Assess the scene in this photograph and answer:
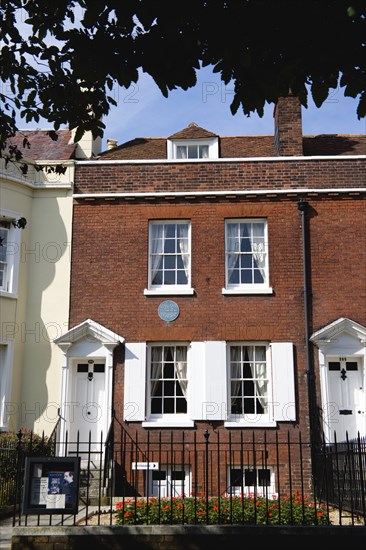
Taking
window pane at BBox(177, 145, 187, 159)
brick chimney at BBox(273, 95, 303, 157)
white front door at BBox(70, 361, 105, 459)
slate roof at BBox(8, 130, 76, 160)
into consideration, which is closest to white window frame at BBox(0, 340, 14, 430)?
white front door at BBox(70, 361, 105, 459)

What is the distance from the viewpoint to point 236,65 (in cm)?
679

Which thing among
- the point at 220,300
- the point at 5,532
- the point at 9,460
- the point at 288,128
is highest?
the point at 288,128

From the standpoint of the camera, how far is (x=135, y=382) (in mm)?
16562

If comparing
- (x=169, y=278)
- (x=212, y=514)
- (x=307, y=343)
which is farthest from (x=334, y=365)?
(x=212, y=514)

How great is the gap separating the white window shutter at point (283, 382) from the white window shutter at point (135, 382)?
3.17 m

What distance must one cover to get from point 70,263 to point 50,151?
14.6 ft

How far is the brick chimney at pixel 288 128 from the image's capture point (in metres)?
18.5

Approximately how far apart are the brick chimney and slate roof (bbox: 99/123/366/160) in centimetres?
110

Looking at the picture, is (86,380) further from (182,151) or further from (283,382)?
(182,151)

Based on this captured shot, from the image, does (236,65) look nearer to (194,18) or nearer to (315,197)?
(194,18)

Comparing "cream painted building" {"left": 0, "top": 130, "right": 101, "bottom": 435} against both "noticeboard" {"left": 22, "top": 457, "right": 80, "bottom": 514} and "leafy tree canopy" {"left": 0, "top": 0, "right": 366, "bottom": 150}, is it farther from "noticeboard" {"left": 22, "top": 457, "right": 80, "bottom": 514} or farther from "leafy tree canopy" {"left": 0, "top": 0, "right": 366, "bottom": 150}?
"leafy tree canopy" {"left": 0, "top": 0, "right": 366, "bottom": 150}

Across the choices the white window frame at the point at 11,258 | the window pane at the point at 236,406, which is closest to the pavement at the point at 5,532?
the window pane at the point at 236,406

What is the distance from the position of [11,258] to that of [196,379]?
18.6 feet

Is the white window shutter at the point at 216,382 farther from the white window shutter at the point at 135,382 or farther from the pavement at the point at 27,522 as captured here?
the pavement at the point at 27,522
